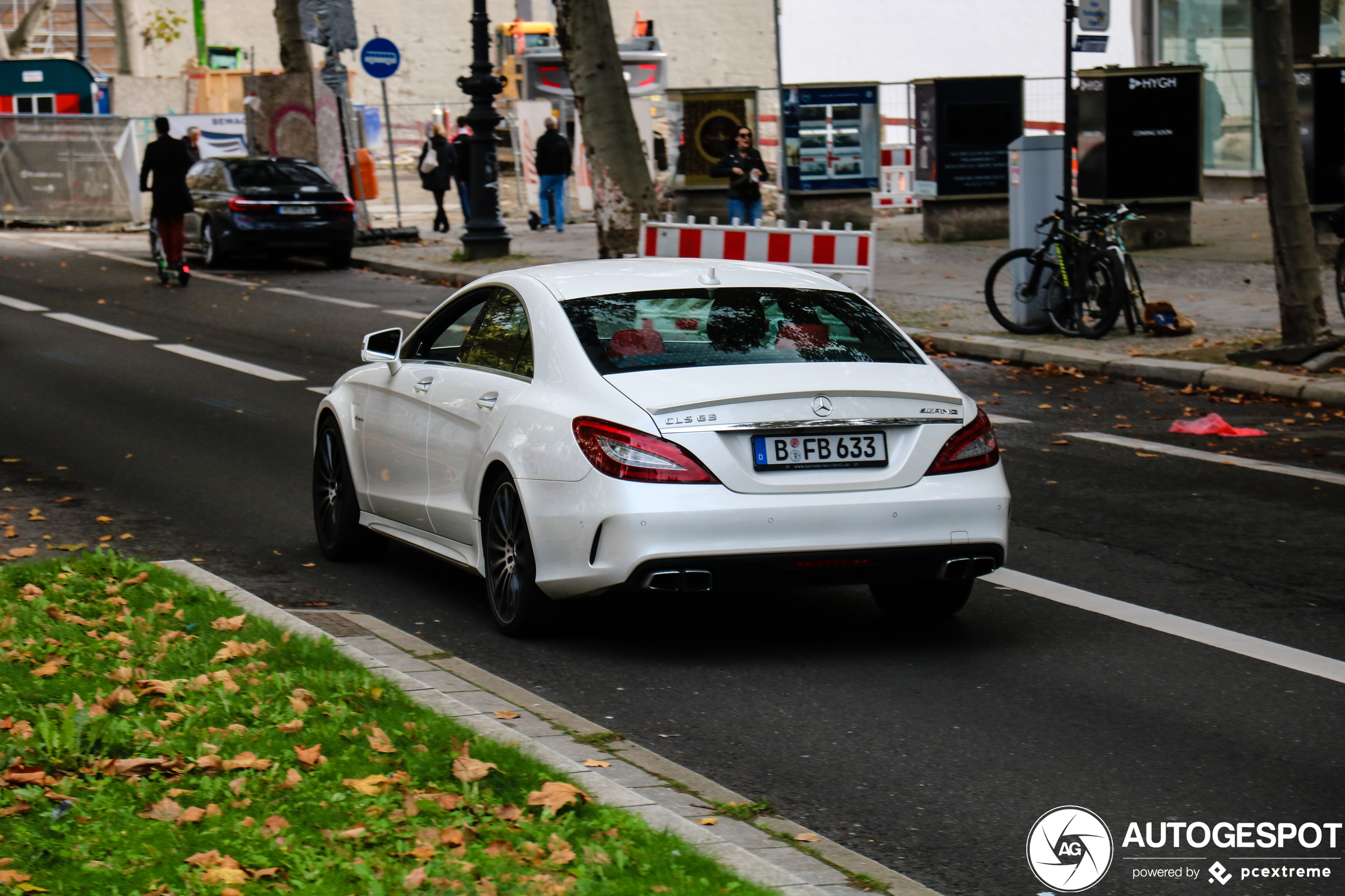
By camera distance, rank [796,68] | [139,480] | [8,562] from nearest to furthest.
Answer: [8,562] → [139,480] → [796,68]

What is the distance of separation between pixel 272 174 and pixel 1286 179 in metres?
15.9

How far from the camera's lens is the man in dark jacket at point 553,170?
30.0 meters

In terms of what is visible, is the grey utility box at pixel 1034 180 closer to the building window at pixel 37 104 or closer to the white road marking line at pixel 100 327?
the white road marking line at pixel 100 327

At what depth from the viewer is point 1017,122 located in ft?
86.0

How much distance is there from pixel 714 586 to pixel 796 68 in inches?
1822

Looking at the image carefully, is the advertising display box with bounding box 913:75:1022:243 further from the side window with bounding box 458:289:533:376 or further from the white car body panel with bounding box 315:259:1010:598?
the white car body panel with bounding box 315:259:1010:598

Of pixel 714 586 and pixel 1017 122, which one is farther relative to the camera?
pixel 1017 122

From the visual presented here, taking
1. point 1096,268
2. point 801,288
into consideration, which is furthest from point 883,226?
point 801,288

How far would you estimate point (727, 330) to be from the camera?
663 centimetres

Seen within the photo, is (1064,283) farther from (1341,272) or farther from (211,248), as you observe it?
(211,248)

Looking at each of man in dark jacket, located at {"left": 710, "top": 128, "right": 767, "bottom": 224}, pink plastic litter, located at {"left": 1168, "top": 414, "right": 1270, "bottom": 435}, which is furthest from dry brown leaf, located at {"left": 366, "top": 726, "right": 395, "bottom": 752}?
man in dark jacket, located at {"left": 710, "top": 128, "right": 767, "bottom": 224}

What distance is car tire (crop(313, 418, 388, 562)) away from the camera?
818 centimetres

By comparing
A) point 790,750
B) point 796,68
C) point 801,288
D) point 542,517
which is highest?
point 796,68

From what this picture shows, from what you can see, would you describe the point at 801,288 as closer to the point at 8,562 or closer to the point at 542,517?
the point at 542,517
